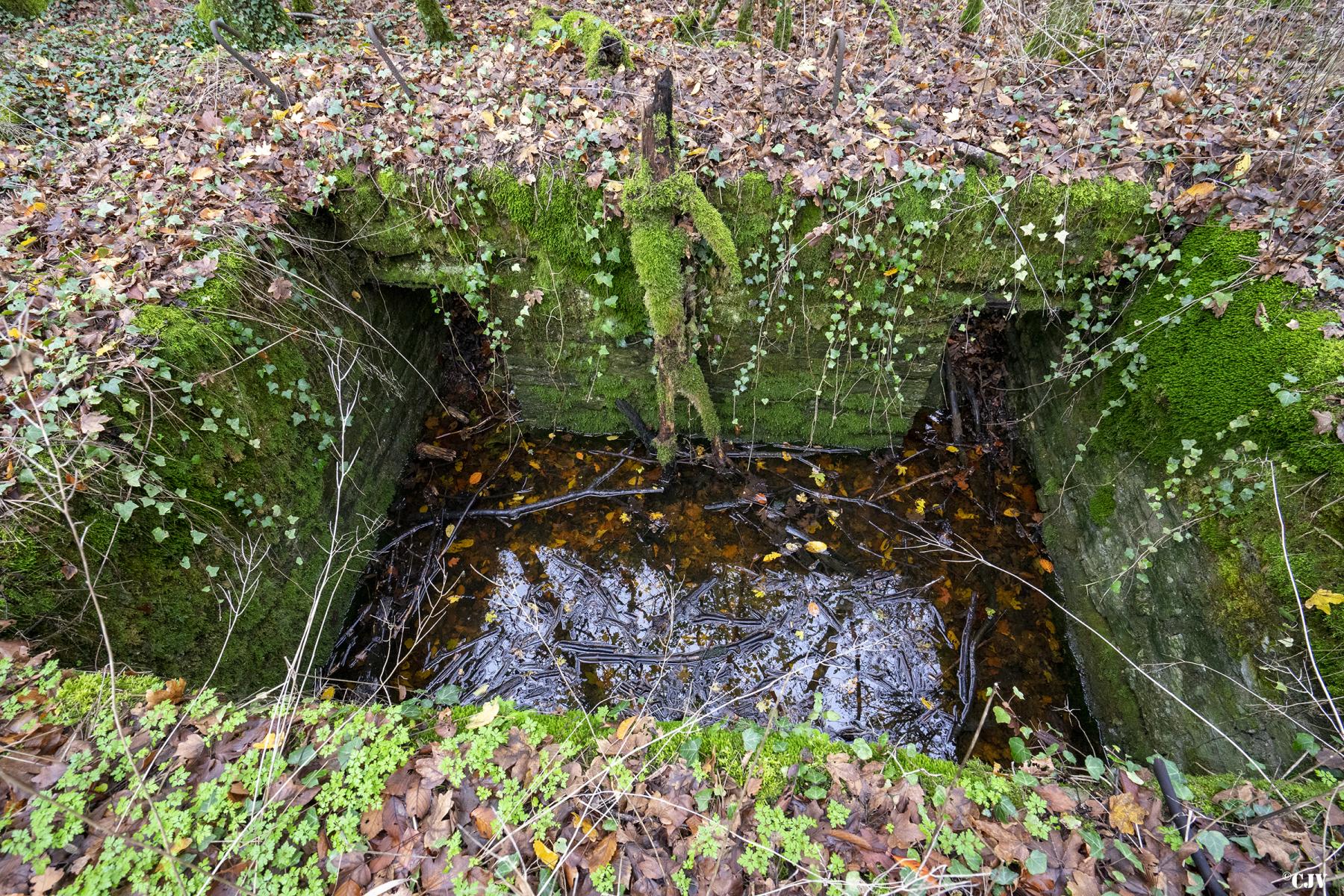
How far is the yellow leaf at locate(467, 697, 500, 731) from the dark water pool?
1122 millimetres

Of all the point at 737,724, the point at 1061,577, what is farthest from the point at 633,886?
the point at 1061,577

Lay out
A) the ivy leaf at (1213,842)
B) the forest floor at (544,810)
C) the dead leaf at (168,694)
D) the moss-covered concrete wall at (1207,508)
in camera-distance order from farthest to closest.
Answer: the moss-covered concrete wall at (1207,508), the dead leaf at (168,694), the ivy leaf at (1213,842), the forest floor at (544,810)

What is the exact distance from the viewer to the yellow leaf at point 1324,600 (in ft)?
8.61

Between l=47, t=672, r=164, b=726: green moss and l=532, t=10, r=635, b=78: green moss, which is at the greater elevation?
l=532, t=10, r=635, b=78: green moss

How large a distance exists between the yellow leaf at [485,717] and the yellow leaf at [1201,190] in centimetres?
500

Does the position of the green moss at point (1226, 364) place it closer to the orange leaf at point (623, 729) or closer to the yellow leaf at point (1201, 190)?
the yellow leaf at point (1201, 190)

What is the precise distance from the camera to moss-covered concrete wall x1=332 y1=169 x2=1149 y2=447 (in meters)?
3.65

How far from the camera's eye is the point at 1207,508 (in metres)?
3.26

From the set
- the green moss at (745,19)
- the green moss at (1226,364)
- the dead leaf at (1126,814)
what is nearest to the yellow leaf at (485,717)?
the dead leaf at (1126,814)

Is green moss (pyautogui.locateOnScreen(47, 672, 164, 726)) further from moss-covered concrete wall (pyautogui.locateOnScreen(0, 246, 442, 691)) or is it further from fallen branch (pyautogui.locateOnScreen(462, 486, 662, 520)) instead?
fallen branch (pyautogui.locateOnScreen(462, 486, 662, 520))

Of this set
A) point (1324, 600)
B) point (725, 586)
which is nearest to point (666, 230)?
point (725, 586)

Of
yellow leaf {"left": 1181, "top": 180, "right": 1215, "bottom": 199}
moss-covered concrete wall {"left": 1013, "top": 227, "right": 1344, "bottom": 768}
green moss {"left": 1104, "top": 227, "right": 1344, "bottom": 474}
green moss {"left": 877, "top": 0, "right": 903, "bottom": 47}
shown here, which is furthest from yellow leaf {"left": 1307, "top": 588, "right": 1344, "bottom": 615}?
green moss {"left": 877, "top": 0, "right": 903, "bottom": 47}

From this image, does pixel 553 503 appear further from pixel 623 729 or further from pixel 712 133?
pixel 712 133

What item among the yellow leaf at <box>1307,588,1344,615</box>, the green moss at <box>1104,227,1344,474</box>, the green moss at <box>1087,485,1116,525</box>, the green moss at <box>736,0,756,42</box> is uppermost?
the green moss at <box>736,0,756,42</box>
